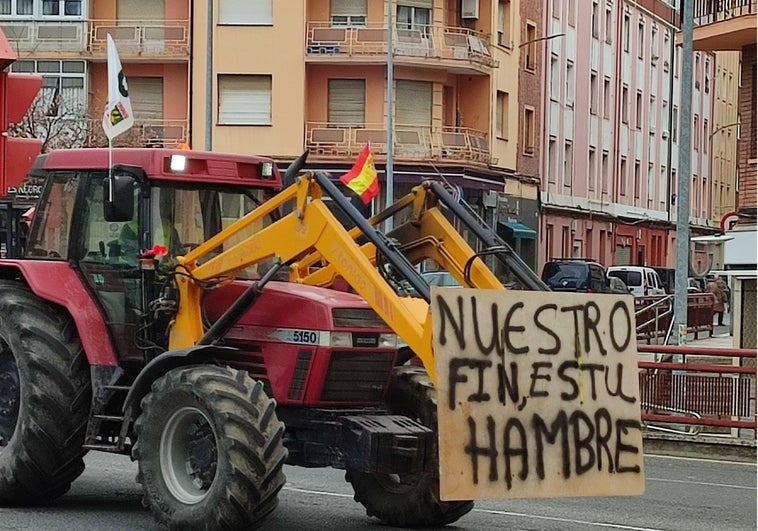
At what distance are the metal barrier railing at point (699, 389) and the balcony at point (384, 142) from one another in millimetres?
26736

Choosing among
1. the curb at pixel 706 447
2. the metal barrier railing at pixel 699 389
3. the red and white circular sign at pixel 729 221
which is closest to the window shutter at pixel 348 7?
the red and white circular sign at pixel 729 221

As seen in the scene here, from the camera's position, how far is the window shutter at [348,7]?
4581 cm

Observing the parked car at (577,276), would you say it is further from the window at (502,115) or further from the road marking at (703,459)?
the road marking at (703,459)

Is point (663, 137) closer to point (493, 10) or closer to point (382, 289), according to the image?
point (493, 10)

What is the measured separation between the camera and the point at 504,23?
5097 cm

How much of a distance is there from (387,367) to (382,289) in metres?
0.94

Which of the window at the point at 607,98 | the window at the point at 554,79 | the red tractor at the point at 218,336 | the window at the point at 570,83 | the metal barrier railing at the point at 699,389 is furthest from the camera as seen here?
the window at the point at 607,98

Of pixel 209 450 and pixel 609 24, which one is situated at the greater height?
pixel 609 24

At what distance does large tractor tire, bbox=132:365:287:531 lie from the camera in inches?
→ 339

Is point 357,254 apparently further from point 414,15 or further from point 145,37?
point 414,15

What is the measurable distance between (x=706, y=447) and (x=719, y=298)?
→ 3325 centimetres

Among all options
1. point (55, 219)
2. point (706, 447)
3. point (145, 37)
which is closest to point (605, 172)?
point (145, 37)

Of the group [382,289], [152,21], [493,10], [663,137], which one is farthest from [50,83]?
[382,289]

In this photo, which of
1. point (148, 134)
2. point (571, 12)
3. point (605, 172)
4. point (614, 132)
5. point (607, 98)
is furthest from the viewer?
point (614, 132)
